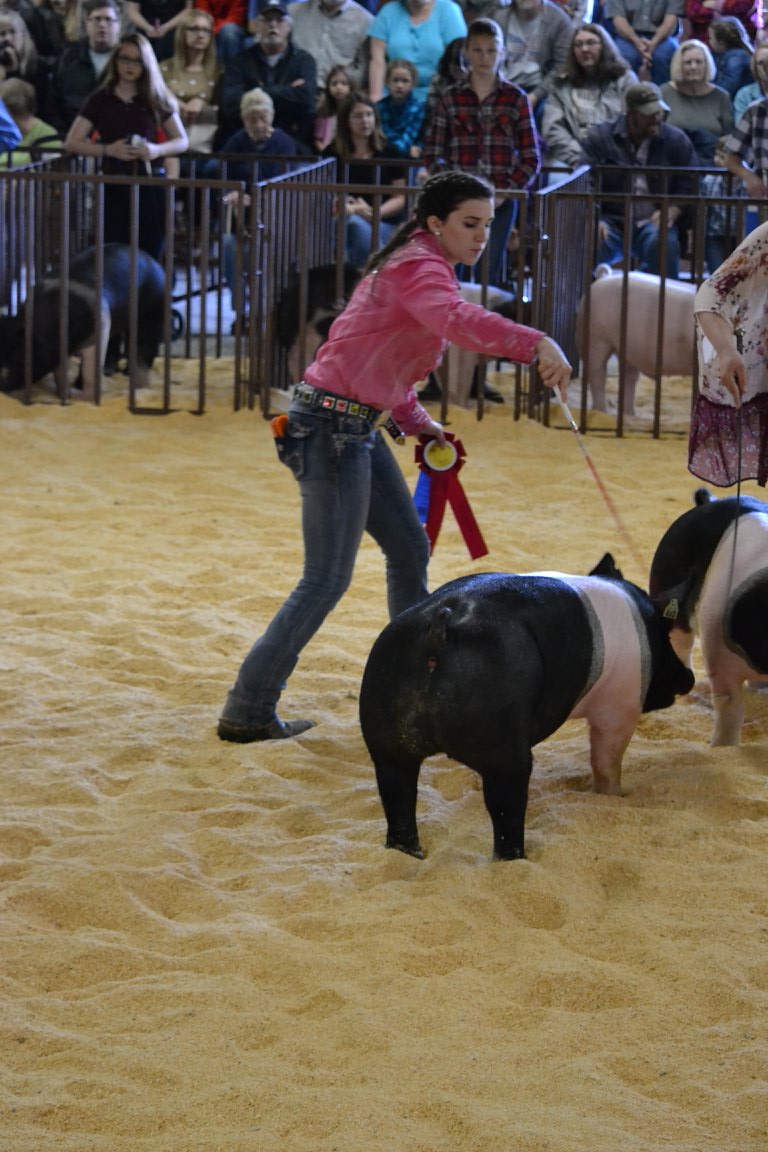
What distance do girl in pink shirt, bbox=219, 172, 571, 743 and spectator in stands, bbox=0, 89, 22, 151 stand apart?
20.6 ft

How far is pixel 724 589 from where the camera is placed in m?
4.56

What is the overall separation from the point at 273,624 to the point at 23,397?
528 cm

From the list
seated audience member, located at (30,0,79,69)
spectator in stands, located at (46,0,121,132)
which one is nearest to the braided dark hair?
spectator in stands, located at (46,0,121,132)

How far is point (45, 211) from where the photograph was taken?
10.2 metres

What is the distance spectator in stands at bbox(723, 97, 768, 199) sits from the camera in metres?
9.31

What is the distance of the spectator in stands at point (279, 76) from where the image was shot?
11.4 metres

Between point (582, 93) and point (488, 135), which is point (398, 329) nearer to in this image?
point (488, 135)

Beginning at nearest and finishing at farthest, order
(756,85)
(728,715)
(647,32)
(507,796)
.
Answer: (507,796), (728,715), (756,85), (647,32)

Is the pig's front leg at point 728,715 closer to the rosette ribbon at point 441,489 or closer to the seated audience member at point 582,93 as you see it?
the rosette ribbon at point 441,489

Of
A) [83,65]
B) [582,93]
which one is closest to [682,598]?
[582,93]

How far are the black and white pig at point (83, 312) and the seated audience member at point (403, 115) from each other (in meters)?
2.33

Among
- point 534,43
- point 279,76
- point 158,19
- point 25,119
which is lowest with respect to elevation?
point 25,119

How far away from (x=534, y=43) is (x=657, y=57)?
105 cm

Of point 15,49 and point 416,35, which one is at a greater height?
point 416,35
